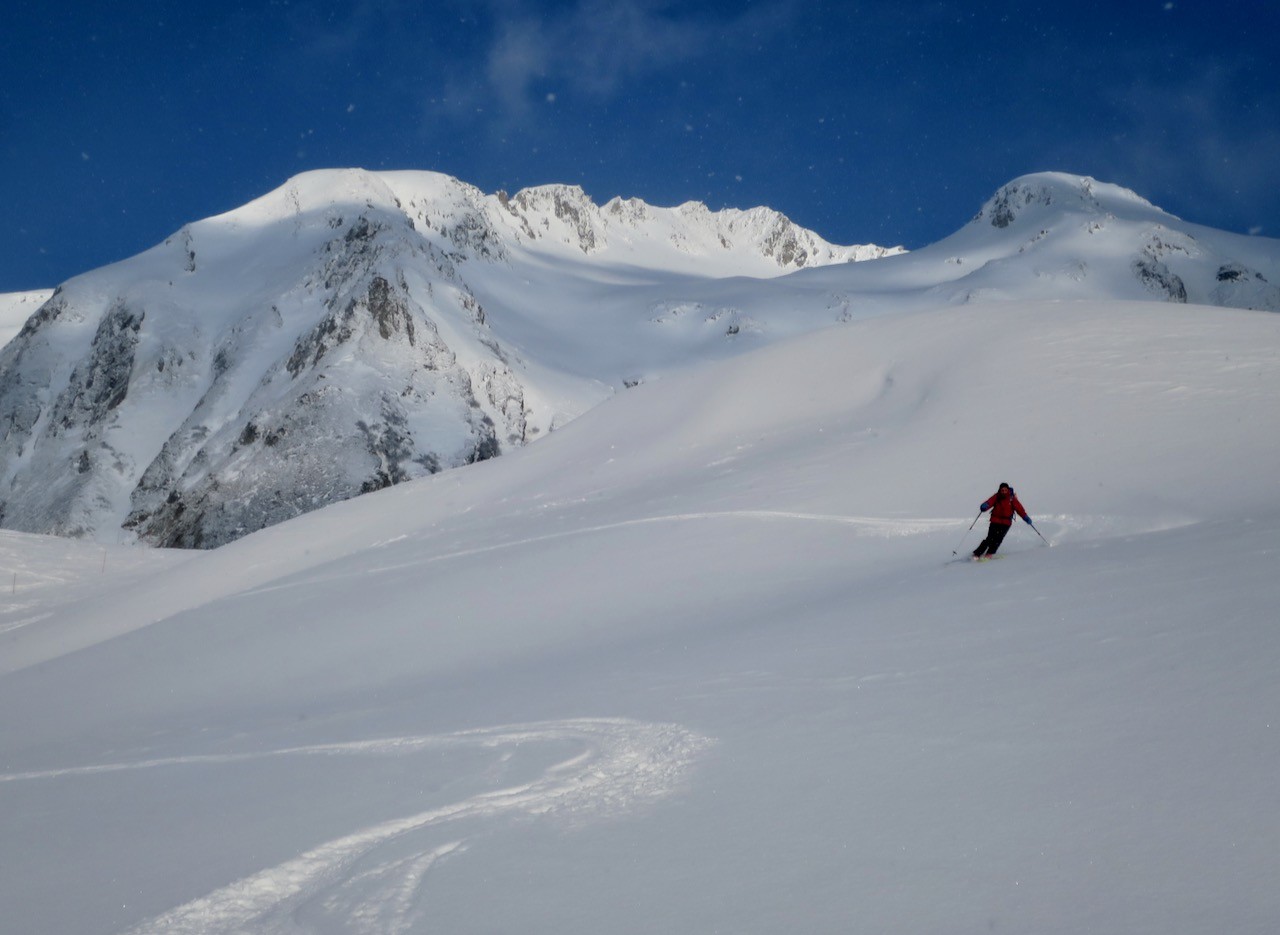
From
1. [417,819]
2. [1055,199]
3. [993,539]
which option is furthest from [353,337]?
[1055,199]

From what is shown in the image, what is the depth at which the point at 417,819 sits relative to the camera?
168 inches

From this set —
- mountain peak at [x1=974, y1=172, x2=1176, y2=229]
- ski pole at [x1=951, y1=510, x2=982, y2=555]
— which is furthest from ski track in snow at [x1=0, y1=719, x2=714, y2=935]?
mountain peak at [x1=974, y1=172, x2=1176, y2=229]

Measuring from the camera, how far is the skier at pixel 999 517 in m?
9.11

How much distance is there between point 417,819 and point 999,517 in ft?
23.3

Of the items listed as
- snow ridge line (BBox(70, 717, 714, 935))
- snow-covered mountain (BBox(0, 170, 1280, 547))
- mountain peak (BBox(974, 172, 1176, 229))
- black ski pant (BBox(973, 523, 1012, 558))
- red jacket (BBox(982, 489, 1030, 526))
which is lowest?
snow ridge line (BBox(70, 717, 714, 935))

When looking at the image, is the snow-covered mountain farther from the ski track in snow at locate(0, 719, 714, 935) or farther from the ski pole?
the ski track in snow at locate(0, 719, 714, 935)

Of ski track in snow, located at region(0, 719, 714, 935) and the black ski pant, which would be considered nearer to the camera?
ski track in snow, located at region(0, 719, 714, 935)

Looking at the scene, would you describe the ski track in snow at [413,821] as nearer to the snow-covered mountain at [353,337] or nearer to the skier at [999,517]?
the skier at [999,517]

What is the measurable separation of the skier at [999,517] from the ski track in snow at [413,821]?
5399mm

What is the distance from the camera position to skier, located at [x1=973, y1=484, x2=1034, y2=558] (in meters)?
9.11

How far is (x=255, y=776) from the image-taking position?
17.4 ft

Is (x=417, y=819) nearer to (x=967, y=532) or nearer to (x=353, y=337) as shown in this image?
(x=967, y=532)

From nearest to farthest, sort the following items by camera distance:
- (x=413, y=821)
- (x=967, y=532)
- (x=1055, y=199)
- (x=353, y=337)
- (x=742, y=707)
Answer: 1. (x=413, y=821)
2. (x=742, y=707)
3. (x=967, y=532)
4. (x=353, y=337)
5. (x=1055, y=199)

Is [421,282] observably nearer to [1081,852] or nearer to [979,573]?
[979,573]
